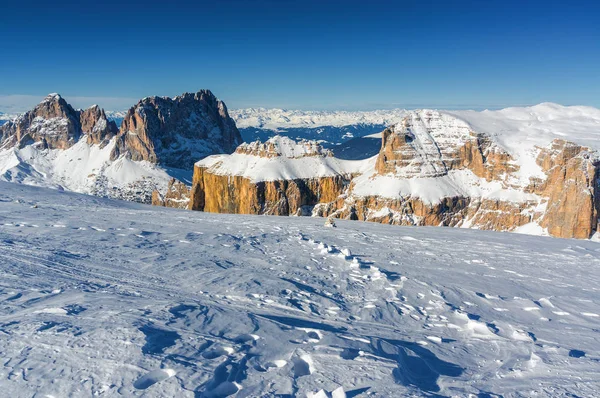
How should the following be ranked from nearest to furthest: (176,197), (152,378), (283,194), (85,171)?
(152,378) < (283,194) < (176,197) < (85,171)

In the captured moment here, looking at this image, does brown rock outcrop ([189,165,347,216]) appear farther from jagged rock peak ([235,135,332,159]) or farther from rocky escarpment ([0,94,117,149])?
rocky escarpment ([0,94,117,149])

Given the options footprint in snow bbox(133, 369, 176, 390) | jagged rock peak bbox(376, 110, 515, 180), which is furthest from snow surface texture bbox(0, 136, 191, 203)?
footprint in snow bbox(133, 369, 176, 390)

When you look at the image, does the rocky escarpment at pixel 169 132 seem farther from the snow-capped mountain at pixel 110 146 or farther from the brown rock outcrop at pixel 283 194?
the brown rock outcrop at pixel 283 194

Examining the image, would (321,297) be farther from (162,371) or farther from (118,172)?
(118,172)

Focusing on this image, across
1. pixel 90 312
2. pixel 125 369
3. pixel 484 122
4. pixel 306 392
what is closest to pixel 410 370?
pixel 306 392

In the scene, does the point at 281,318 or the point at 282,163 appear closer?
the point at 281,318

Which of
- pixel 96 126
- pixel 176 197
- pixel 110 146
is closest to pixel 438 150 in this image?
pixel 176 197

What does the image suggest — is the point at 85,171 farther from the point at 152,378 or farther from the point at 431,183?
the point at 152,378
